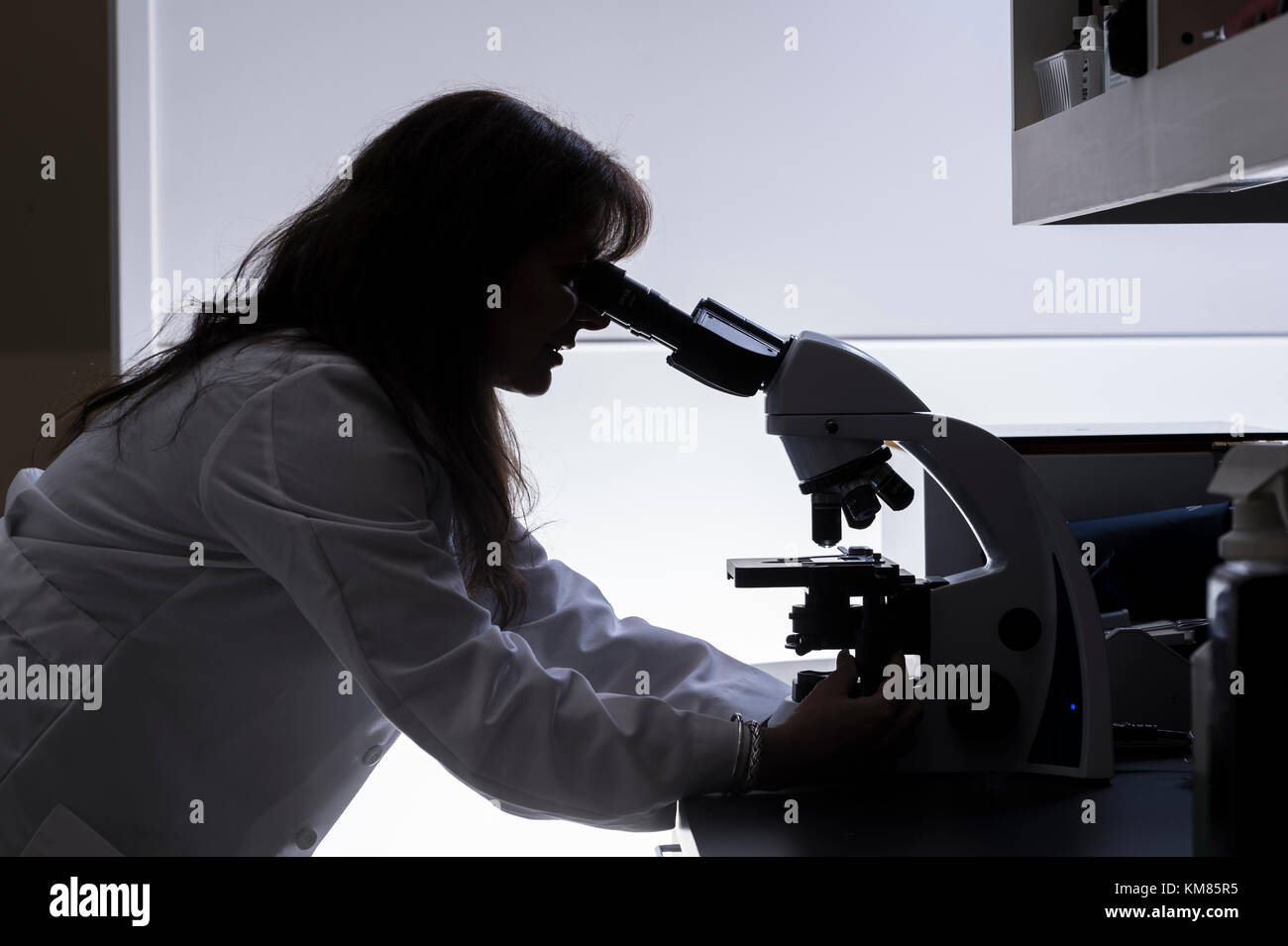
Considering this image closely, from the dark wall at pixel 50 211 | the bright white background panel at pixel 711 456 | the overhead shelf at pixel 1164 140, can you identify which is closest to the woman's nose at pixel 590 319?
the overhead shelf at pixel 1164 140

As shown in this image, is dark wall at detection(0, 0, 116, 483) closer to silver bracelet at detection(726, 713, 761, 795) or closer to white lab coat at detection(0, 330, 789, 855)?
white lab coat at detection(0, 330, 789, 855)

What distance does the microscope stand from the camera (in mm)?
1035

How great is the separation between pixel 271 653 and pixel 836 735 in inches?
21.0

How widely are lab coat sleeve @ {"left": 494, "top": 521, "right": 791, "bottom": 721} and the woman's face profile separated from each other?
0.77 ft

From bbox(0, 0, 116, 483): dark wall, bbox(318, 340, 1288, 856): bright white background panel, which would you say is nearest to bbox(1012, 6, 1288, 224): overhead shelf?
bbox(318, 340, 1288, 856): bright white background panel

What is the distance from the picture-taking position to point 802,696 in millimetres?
1079

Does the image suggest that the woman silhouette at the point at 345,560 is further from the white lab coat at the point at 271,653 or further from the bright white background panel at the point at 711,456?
the bright white background panel at the point at 711,456

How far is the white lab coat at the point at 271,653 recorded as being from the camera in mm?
885

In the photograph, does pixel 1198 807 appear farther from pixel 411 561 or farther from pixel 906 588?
pixel 411 561

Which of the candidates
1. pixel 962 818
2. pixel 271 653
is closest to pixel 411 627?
pixel 271 653

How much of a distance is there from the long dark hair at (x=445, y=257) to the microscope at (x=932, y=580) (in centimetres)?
15

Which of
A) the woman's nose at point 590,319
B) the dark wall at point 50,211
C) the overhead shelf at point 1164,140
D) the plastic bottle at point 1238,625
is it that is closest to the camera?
the plastic bottle at point 1238,625

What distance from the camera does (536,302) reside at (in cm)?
110

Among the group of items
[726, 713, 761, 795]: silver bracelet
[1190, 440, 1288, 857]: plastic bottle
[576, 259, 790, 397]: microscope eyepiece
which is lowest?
[726, 713, 761, 795]: silver bracelet
